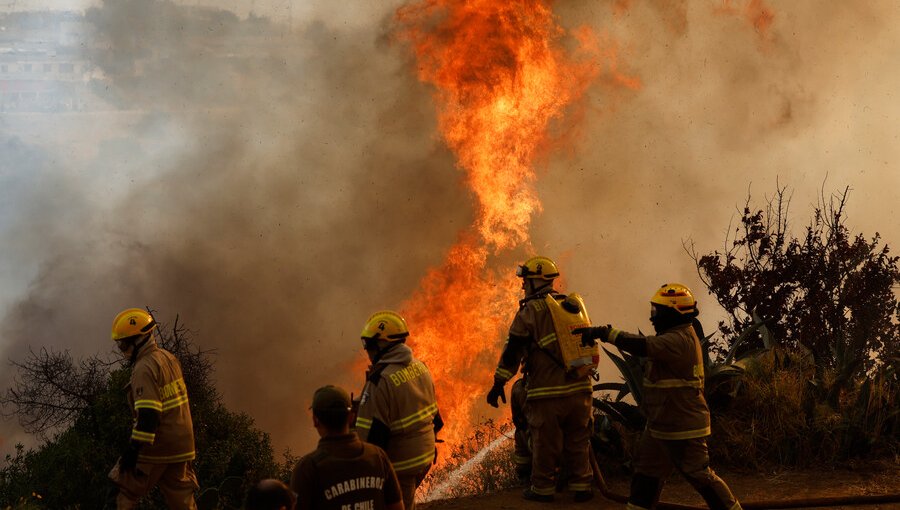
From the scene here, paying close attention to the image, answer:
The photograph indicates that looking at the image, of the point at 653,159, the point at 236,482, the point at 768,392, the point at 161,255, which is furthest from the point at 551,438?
the point at 161,255

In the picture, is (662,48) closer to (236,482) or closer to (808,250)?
(808,250)

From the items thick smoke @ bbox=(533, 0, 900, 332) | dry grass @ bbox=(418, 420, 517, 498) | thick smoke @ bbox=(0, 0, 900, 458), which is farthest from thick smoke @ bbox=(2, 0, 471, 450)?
dry grass @ bbox=(418, 420, 517, 498)

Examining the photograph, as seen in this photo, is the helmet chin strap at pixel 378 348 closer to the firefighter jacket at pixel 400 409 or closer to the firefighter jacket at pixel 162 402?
the firefighter jacket at pixel 400 409

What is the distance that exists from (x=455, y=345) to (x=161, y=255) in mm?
23200

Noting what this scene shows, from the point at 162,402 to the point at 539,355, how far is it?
296cm

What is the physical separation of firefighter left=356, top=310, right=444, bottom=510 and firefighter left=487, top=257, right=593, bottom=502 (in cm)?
184

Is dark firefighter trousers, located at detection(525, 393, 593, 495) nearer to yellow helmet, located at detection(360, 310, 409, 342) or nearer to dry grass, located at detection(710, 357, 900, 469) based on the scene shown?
dry grass, located at detection(710, 357, 900, 469)

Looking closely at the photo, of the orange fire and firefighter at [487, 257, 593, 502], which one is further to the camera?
the orange fire

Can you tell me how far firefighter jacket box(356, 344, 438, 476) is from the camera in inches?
188

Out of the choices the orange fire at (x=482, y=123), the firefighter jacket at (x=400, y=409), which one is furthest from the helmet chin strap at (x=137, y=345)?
the orange fire at (x=482, y=123)

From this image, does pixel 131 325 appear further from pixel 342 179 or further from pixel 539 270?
pixel 342 179

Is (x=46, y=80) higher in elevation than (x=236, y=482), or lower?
higher

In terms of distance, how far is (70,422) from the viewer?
18703 mm

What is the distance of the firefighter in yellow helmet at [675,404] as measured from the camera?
220 inches
